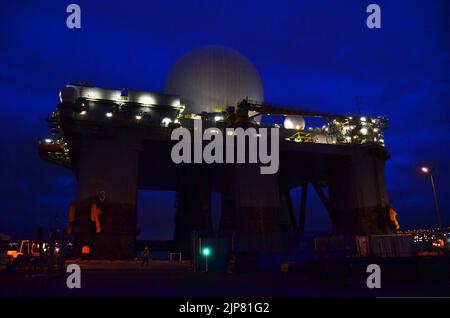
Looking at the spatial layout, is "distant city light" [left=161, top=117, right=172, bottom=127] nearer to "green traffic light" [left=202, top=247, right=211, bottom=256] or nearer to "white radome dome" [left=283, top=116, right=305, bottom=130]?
"white radome dome" [left=283, top=116, right=305, bottom=130]

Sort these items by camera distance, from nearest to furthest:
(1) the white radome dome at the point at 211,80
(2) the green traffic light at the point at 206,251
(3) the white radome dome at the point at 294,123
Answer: (2) the green traffic light at the point at 206,251, (1) the white radome dome at the point at 211,80, (3) the white radome dome at the point at 294,123

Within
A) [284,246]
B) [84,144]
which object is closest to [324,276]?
[284,246]

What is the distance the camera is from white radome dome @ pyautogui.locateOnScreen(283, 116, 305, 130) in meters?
58.4

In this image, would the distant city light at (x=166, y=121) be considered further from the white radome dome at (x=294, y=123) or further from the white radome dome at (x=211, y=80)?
the white radome dome at (x=294, y=123)

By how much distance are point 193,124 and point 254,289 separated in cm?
3523

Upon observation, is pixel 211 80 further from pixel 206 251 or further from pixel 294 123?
pixel 206 251

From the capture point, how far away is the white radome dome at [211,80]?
53.3 m

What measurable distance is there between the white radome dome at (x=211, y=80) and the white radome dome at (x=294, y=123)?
6.87 m

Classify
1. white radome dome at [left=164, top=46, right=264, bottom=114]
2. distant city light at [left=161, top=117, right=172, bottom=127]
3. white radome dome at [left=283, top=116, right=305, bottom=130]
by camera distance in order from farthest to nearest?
1. white radome dome at [left=283, top=116, right=305, bottom=130]
2. white radome dome at [left=164, top=46, right=264, bottom=114]
3. distant city light at [left=161, top=117, right=172, bottom=127]

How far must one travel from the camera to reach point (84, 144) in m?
42.3

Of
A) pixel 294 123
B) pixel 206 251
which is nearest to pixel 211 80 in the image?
pixel 294 123

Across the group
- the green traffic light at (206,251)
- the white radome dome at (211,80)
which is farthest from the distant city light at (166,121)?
the green traffic light at (206,251)

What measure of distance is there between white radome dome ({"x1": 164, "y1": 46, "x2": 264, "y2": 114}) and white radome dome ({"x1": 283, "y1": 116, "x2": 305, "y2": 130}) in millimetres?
6868

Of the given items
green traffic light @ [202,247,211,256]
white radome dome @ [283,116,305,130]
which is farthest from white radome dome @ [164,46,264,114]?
green traffic light @ [202,247,211,256]
